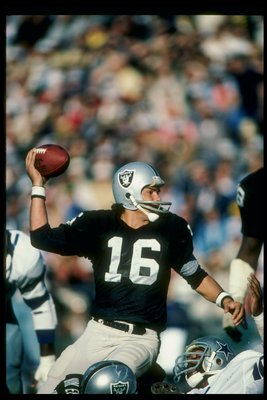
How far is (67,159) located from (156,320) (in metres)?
1.05

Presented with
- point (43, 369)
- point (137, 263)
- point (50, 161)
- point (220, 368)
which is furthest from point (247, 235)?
point (43, 369)

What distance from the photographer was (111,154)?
5.68 metres

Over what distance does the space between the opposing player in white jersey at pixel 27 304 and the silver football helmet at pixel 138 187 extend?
69 cm

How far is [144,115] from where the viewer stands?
5.66m

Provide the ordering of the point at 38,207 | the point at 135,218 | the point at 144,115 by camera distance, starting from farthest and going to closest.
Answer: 1. the point at 144,115
2. the point at 135,218
3. the point at 38,207

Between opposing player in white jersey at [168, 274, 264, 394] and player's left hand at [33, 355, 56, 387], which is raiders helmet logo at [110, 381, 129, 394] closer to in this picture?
opposing player in white jersey at [168, 274, 264, 394]

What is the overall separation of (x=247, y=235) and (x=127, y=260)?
3.21 ft

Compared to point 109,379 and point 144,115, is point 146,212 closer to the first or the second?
point 109,379

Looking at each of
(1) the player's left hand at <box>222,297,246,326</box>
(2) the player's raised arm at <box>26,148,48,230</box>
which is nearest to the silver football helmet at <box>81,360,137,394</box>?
(1) the player's left hand at <box>222,297,246,326</box>

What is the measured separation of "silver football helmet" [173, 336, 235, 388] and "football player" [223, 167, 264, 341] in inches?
24.0

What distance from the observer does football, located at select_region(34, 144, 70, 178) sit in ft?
15.1

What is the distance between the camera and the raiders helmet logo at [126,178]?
465 cm

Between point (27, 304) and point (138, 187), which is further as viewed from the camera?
point (27, 304)

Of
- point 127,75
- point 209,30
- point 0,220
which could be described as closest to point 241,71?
point 209,30
